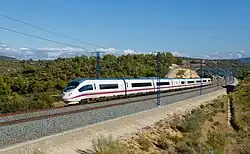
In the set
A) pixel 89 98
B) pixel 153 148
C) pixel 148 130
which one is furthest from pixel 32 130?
pixel 89 98

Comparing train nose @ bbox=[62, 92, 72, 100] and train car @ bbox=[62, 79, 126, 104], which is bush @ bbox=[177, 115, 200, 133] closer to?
train car @ bbox=[62, 79, 126, 104]

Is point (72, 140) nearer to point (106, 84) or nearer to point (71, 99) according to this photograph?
point (71, 99)

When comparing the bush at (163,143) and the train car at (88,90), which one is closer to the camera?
A: the bush at (163,143)

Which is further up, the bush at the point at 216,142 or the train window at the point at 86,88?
the train window at the point at 86,88

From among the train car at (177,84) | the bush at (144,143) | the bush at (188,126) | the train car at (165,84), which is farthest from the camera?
the train car at (177,84)

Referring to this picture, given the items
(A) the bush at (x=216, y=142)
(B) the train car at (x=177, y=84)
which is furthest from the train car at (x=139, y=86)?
(A) the bush at (x=216, y=142)

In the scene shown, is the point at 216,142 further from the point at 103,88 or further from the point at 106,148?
the point at 103,88

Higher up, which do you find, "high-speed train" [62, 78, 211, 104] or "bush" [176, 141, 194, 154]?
"high-speed train" [62, 78, 211, 104]

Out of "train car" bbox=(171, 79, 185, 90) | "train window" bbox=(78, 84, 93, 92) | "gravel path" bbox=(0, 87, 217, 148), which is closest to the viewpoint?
"gravel path" bbox=(0, 87, 217, 148)

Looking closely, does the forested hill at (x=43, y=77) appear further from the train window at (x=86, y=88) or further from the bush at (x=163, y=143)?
the bush at (x=163, y=143)

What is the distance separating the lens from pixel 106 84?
142 ft

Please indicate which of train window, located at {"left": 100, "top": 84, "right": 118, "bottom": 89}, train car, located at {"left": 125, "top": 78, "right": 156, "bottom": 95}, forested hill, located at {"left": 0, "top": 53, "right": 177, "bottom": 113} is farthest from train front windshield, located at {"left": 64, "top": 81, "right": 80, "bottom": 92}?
train car, located at {"left": 125, "top": 78, "right": 156, "bottom": 95}

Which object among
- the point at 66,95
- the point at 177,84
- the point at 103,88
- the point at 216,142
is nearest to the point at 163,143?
the point at 216,142

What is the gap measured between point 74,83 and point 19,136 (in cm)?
2081
